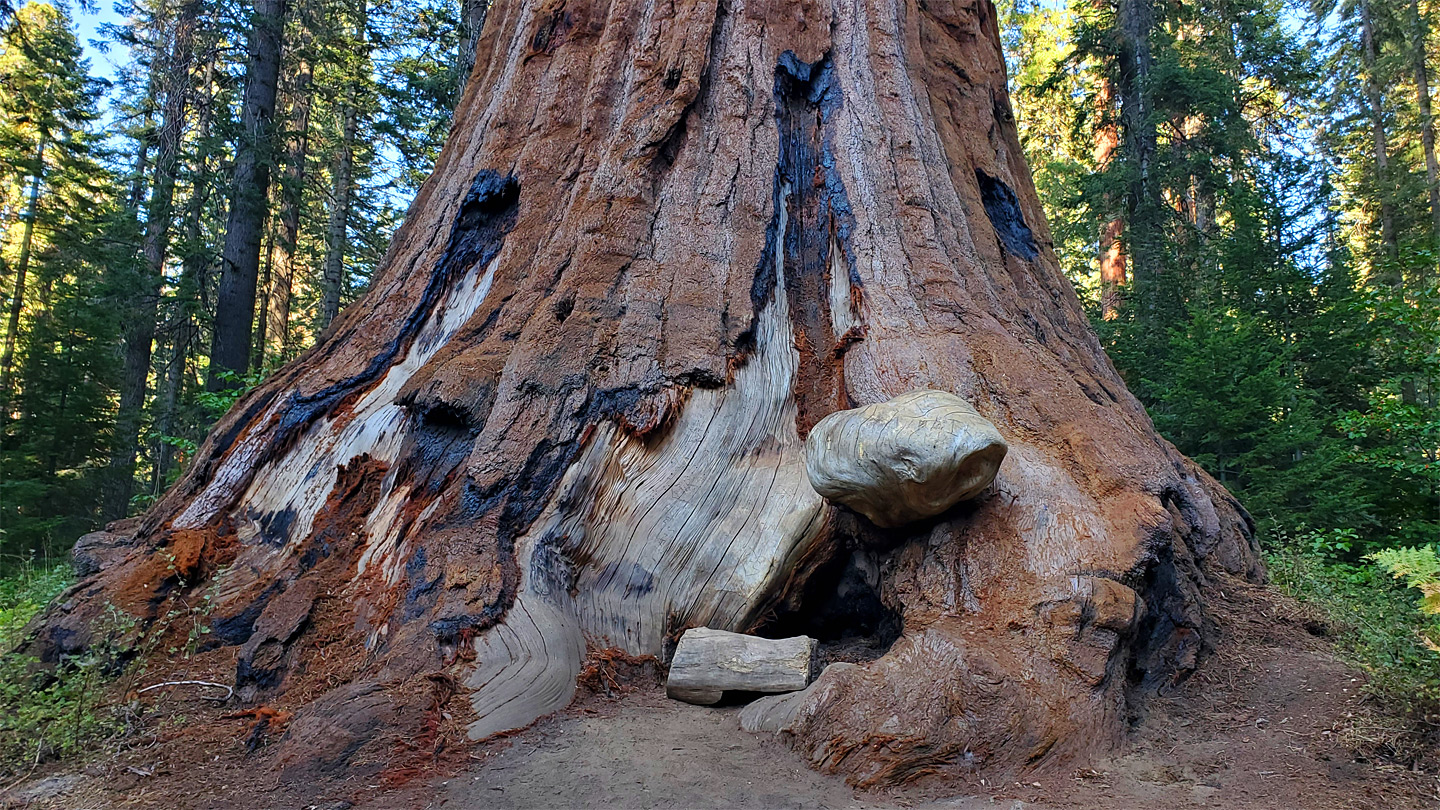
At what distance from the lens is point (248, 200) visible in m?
12.7

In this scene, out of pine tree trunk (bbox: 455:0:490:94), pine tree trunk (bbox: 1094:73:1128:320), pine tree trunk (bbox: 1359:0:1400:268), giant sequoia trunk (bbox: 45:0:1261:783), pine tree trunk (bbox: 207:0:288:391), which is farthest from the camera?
pine tree trunk (bbox: 1359:0:1400:268)

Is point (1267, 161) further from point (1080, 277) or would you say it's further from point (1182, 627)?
point (1182, 627)

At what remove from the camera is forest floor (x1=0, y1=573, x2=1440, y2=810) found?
297 cm

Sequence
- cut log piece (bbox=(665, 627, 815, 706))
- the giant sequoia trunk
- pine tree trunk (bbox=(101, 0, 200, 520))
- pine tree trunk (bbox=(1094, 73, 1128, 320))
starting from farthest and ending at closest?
pine tree trunk (bbox=(1094, 73, 1128, 320)), pine tree trunk (bbox=(101, 0, 200, 520)), cut log piece (bbox=(665, 627, 815, 706)), the giant sequoia trunk

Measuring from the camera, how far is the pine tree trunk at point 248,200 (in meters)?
12.6

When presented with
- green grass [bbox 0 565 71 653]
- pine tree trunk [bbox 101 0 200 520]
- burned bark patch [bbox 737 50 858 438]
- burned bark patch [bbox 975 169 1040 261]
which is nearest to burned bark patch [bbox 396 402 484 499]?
burned bark patch [bbox 737 50 858 438]

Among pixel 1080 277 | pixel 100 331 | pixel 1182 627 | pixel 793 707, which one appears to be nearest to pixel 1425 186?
pixel 1080 277

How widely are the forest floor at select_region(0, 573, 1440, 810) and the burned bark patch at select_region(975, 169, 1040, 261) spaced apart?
444cm

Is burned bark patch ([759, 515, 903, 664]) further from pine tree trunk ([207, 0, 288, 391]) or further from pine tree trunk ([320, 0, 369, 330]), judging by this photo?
pine tree trunk ([320, 0, 369, 330])

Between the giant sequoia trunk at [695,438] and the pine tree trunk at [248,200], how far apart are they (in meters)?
7.40

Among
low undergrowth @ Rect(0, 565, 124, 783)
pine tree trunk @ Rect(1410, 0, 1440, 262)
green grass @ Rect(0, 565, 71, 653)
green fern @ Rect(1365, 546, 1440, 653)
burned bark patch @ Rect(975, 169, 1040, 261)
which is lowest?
low undergrowth @ Rect(0, 565, 124, 783)

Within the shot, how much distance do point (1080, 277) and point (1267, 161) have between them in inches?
443

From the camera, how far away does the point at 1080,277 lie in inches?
988

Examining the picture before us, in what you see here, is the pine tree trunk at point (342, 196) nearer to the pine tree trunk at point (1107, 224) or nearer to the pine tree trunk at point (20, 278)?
the pine tree trunk at point (20, 278)
